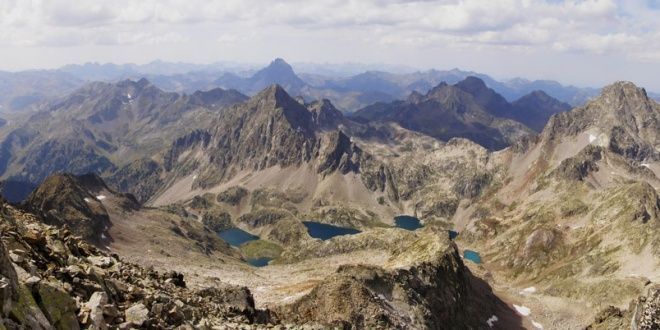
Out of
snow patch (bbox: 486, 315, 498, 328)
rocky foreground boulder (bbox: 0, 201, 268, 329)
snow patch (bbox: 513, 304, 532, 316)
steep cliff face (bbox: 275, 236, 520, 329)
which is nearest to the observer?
rocky foreground boulder (bbox: 0, 201, 268, 329)

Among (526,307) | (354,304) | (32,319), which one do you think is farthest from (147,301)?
(526,307)

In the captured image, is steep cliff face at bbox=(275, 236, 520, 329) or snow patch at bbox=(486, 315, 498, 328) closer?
steep cliff face at bbox=(275, 236, 520, 329)

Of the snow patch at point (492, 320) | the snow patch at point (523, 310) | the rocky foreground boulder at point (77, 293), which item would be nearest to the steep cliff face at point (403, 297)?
the snow patch at point (492, 320)

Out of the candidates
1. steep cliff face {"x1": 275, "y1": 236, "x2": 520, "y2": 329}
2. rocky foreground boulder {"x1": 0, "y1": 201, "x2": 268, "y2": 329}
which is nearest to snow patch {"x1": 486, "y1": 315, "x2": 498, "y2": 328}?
steep cliff face {"x1": 275, "y1": 236, "x2": 520, "y2": 329}

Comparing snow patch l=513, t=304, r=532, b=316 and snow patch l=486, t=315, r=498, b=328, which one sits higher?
snow patch l=486, t=315, r=498, b=328

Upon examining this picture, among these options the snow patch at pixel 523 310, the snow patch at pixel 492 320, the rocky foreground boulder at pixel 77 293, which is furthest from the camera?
the snow patch at pixel 523 310

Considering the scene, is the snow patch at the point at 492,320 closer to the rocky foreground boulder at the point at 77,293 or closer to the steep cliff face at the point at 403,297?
the steep cliff face at the point at 403,297

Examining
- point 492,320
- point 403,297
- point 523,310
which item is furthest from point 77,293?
point 523,310

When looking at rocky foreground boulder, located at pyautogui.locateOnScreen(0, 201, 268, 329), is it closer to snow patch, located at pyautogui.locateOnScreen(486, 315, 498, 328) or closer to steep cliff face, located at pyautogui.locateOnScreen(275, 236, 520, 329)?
steep cliff face, located at pyautogui.locateOnScreen(275, 236, 520, 329)
